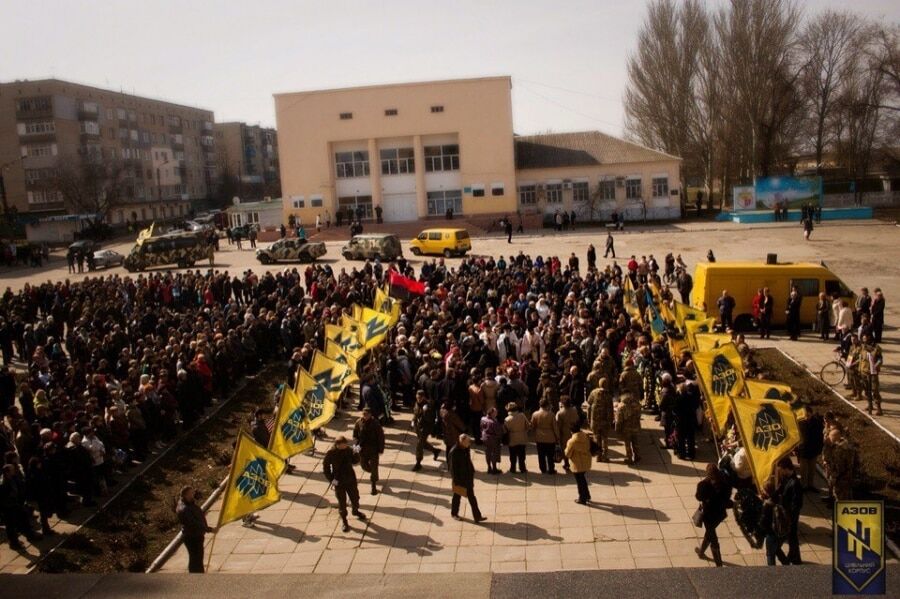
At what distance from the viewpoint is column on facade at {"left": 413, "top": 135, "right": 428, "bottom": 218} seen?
5900cm

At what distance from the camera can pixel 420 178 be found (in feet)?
194

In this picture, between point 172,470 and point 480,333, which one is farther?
point 480,333

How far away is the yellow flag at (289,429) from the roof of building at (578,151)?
49432 millimetres

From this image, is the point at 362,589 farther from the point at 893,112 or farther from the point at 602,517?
the point at 893,112

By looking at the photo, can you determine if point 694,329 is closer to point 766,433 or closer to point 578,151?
point 766,433

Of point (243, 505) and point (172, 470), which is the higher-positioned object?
point (243, 505)

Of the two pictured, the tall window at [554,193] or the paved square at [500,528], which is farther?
the tall window at [554,193]

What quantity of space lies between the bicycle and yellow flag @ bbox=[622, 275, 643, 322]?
438 cm

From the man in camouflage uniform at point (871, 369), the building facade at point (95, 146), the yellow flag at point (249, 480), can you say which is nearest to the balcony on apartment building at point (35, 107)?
the building facade at point (95, 146)

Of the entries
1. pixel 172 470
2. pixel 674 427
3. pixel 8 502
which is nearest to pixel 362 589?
pixel 8 502

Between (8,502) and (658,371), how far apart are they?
10276 mm

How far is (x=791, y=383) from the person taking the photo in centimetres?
1642

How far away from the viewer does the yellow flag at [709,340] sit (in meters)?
13.1

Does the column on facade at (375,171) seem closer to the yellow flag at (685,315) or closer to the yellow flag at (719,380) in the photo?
the yellow flag at (685,315)
